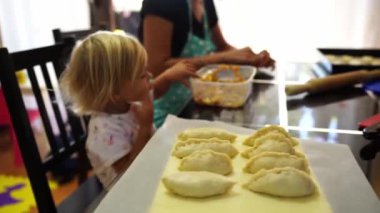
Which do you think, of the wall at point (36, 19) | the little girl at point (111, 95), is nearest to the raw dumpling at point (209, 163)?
the little girl at point (111, 95)

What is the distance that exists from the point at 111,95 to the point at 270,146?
420mm

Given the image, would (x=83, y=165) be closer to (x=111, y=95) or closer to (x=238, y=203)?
(x=111, y=95)

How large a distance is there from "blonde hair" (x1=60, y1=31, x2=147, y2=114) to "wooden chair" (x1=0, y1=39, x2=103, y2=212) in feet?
0.45

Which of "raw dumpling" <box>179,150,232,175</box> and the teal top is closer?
"raw dumpling" <box>179,150,232,175</box>

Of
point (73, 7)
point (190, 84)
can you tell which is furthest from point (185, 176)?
point (73, 7)

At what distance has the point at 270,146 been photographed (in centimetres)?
70

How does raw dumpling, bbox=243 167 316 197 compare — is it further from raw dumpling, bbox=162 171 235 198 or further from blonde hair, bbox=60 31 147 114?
blonde hair, bbox=60 31 147 114

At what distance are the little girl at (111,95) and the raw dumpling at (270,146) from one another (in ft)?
0.94

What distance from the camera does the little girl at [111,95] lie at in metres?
0.90

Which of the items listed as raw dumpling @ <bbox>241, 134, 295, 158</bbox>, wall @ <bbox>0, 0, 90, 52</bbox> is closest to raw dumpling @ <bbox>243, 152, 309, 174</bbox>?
raw dumpling @ <bbox>241, 134, 295, 158</bbox>

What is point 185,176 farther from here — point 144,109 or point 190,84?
point 190,84

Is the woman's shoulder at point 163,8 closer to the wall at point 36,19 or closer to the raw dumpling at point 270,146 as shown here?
the raw dumpling at point 270,146

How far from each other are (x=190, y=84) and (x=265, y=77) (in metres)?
0.33

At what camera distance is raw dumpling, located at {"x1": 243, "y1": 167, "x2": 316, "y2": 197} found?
23.0 inches
